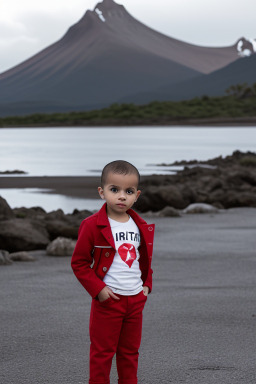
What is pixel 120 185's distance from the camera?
3.35 meters

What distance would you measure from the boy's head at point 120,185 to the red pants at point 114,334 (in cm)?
40

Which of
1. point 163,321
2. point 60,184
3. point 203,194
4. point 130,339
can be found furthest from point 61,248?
point 60,184

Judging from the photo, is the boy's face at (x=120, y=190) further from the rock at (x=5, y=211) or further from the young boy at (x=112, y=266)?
the rock at (x=5, y=211)

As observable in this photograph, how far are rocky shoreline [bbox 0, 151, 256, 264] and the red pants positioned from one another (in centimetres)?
410

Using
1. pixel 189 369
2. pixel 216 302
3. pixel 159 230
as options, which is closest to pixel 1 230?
pixel 159 230

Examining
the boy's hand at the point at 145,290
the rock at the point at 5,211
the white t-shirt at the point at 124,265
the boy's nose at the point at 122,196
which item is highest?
the boy's nose at the point at 122,196

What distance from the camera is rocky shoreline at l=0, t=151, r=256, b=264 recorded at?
27.5 ft

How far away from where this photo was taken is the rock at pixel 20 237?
8.36m

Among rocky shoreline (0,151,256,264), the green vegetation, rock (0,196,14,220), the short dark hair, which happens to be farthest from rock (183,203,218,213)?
the green vegetation

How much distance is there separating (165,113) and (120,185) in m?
123

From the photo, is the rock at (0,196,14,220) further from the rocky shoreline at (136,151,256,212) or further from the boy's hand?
the boy's hand

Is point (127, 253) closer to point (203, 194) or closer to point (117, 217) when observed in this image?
point (117, 217)

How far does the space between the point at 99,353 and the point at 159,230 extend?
272 inches

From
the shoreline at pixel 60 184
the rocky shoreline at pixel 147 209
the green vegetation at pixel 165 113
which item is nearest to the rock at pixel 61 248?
the rocky shoreline at pixel 147 209
